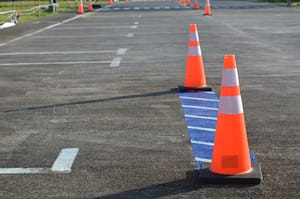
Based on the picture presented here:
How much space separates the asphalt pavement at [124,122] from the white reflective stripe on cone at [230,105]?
0.59 meters

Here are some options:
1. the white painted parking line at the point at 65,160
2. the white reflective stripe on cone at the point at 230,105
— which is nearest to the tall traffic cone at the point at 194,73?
the white painted parking line at the point at 65,160

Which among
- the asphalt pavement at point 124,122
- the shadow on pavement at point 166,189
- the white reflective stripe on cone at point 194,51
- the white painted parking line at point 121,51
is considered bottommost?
the white painted parking line at point 121,51

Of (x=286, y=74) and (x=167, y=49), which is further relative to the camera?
(x=167, y=49)

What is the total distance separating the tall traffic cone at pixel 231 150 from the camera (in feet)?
17.8

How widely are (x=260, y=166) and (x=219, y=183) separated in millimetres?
576

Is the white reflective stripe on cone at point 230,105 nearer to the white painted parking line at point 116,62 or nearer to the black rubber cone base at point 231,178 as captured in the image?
the black rubber cone base at point 231,178

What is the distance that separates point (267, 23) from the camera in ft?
89.5

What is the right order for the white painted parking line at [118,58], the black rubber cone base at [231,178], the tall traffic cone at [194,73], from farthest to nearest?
the white painted parking line at [118,58]
the tall traffic cone at [194,73]
the black rubber cone base at [231,178]

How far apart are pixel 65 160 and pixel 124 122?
1.81 meters

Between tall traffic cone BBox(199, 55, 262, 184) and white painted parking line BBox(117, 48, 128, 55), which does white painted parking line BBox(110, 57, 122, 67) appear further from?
tall traffic cone BBox(199, 55, 262, 184)

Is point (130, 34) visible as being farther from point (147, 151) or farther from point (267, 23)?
point (147, 151)

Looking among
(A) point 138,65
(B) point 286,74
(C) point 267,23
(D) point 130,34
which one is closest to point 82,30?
(D) point 130,34

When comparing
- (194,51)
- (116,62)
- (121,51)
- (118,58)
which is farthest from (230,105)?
(121,51)

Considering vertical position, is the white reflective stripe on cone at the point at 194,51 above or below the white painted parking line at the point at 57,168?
above
